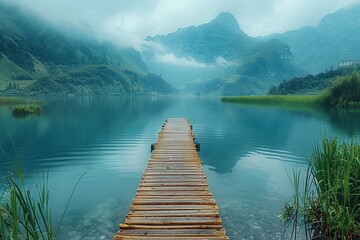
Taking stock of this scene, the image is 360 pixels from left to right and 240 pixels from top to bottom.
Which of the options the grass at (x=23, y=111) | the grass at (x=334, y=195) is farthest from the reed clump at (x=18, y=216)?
the grass at (x=23, y=111)

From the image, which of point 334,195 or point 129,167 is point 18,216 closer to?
point 334,195

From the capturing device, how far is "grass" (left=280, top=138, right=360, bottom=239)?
30.7 feet

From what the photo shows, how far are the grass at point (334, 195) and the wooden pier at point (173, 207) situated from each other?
365cm

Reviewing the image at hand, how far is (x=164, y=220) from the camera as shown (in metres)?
10.6

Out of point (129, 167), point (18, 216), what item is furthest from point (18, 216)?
point (129, 167)

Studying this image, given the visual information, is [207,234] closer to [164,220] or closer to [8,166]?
[164,220]

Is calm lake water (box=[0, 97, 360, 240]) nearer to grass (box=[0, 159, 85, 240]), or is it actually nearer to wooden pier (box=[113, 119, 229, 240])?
grass (box=[0, 159, 85, 240])

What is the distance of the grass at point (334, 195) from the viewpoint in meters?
9.34

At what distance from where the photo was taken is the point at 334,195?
9.10 meters

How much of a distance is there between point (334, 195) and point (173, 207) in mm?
5877

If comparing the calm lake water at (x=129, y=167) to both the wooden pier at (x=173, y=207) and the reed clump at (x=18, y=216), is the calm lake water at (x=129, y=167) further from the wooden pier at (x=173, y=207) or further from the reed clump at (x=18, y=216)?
the wooden pier at (x=173, y=207)

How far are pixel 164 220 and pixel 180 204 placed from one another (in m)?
1.75

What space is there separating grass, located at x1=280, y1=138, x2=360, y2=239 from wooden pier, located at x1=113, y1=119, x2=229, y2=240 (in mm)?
3650

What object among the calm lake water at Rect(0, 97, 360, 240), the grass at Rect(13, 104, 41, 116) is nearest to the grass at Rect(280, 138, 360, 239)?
the calm lake water at Rect(0, 97, 360, 240)
